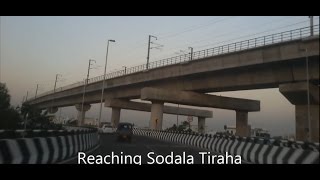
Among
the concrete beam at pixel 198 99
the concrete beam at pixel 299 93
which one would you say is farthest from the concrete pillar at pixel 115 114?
the concrete beam at pixel 299 93

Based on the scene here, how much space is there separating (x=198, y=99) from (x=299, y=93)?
33.0 meters

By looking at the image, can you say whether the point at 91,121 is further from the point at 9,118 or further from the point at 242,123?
the point at 9,118

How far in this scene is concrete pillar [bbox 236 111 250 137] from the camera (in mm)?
58812

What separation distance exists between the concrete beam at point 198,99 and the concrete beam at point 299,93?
90.7 ft

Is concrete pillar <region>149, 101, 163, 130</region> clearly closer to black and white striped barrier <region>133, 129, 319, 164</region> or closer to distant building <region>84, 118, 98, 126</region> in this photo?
black and white striped barrier <region>133, 129, 319, 164</region>

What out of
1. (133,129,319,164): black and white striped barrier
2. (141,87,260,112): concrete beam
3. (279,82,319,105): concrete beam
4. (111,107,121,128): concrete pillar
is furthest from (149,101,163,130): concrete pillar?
(279,82,319,105): concrete beam

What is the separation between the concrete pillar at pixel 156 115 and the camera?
61.3 m

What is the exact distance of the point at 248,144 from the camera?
20531 mm

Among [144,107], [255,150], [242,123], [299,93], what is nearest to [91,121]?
[144,107]

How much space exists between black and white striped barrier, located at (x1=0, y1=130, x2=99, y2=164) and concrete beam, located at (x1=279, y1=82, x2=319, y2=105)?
309 inches

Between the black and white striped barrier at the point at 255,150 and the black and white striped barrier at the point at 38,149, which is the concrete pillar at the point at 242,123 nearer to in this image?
the black and white striped barrier at the point at 255,150
